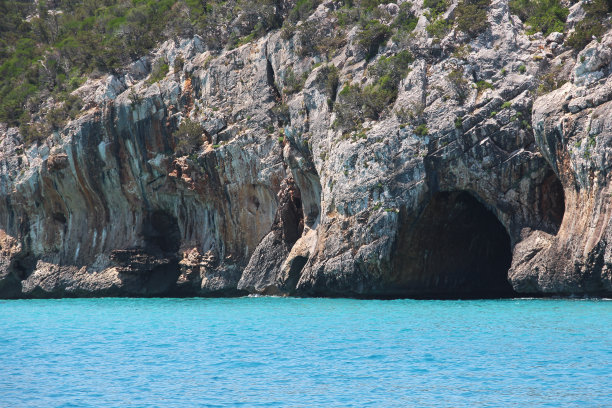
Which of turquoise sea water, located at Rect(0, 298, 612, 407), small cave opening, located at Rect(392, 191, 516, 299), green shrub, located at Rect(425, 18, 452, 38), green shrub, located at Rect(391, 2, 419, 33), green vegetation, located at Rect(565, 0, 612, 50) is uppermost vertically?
green shrub, located at Rect(391, 2, 419, 33)

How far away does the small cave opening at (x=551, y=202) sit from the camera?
30.0m

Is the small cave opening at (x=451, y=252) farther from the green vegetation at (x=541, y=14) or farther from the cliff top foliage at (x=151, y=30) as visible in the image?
the green vegetation at (x=541, y=14)

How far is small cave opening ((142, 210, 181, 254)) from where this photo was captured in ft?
154

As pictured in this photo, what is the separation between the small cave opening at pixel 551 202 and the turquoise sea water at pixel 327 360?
416 centimetres

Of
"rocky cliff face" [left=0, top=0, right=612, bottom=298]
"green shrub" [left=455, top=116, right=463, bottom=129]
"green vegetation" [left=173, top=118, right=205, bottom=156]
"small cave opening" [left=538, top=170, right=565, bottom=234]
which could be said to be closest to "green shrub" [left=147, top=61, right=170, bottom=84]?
"rocky cliff face" [left=0, top=0, right=612, bottom=298]

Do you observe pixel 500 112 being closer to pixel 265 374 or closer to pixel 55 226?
pixel 265 374

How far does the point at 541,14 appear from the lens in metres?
33.8

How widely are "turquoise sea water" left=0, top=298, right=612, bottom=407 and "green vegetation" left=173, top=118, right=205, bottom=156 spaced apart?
1714cm

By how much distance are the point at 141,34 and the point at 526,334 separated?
134 feet

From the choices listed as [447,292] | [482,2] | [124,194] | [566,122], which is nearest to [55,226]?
[124,194]

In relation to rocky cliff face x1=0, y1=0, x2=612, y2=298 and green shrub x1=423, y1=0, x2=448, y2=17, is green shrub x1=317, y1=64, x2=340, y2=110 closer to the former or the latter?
rocky cliff face x1=0, y1=0, x2=612, y2=298

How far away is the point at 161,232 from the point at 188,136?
28.2 feet

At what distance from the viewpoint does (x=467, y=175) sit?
102ft

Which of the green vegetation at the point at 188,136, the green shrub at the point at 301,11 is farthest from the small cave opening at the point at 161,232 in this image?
the green shrub at the point at 301,11
